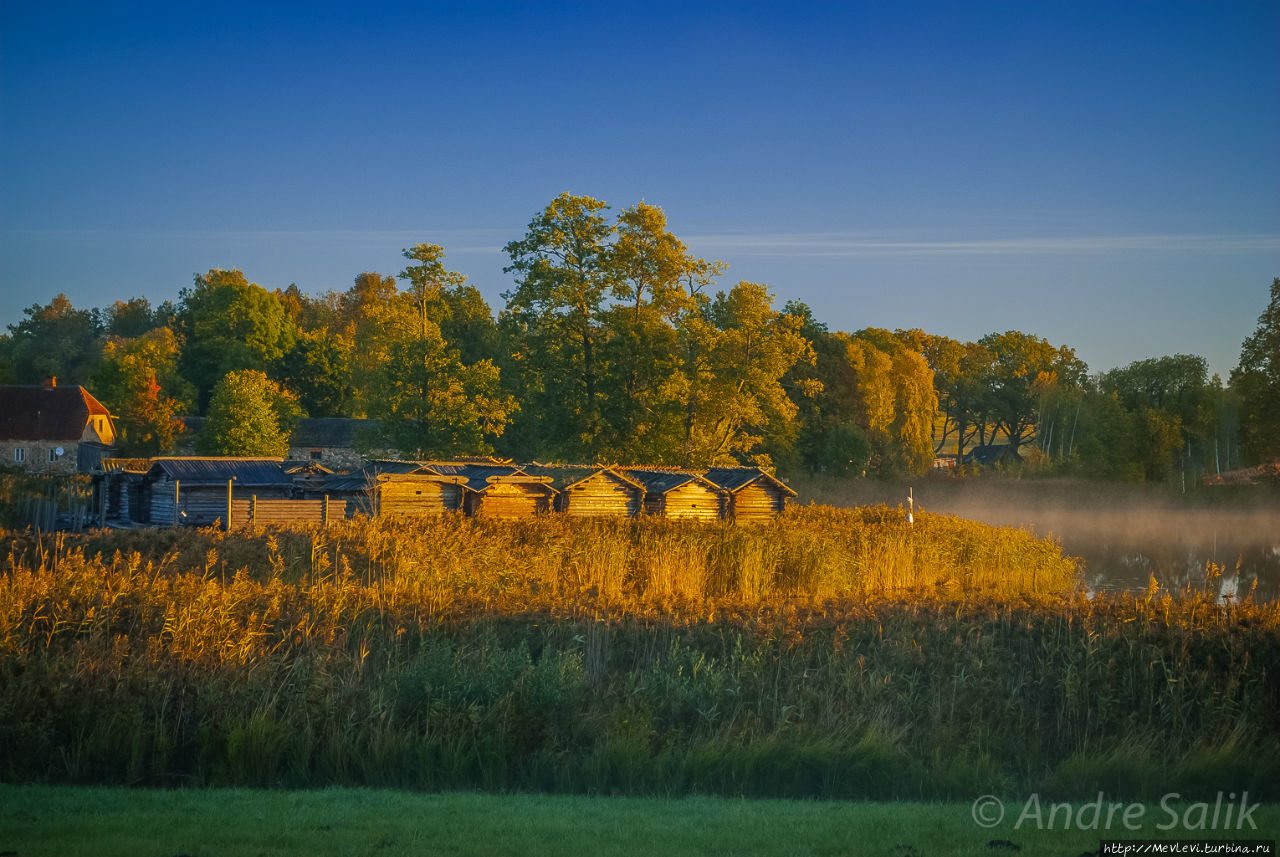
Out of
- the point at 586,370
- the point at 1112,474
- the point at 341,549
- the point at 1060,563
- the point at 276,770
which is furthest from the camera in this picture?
the point at 1112,474

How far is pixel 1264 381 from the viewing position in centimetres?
4528

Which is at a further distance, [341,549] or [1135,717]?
[341,549]

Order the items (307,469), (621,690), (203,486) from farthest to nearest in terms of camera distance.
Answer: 1. (307,469)
2. (203,486)
3. (621,690)

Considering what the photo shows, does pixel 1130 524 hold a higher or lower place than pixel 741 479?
lower

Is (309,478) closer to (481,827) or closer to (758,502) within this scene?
(758,502)

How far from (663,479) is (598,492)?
8.96 feet

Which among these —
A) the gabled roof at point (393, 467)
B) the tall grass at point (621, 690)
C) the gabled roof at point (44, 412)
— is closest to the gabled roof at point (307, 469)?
the gabled roof at point (393, 467)

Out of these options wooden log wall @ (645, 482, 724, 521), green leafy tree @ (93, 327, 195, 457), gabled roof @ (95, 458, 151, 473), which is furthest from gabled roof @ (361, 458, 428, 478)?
green leafy tree @ (93, 327, 195, 457)

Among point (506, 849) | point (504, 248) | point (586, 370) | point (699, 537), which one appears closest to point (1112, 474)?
point (586, 370)

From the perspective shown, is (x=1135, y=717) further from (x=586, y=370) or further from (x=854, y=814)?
(x=586, y=370)

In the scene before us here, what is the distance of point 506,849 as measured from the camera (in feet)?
21.0

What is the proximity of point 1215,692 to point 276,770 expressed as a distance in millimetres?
9839

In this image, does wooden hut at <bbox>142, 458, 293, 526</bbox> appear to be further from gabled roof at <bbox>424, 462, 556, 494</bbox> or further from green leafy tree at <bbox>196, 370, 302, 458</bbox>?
green leafy tree at <bbox>196, 370, 302, 458</bbox>

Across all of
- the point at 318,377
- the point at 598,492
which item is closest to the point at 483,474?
the point at 598,492
